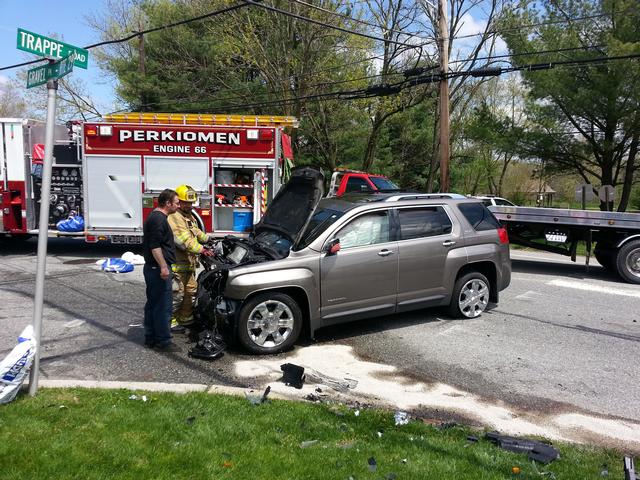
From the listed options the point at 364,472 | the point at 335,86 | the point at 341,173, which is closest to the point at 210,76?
the point at 335,86

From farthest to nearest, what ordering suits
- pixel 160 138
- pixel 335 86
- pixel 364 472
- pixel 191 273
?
pixel 335 86
pixel 160 138
pixel 191 273
pixel 364 472

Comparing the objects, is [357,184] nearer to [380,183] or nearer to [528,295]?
[380,183]

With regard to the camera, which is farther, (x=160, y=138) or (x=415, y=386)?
(x=160, y=138)

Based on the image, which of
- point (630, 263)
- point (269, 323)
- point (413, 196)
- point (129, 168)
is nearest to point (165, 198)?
point (269, 323)

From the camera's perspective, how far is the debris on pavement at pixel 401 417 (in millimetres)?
4054

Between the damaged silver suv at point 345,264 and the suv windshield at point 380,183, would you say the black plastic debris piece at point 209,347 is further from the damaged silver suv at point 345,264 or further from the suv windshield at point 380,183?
the suv windshield at point 380,183

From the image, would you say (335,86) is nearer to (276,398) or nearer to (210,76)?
(210,76)

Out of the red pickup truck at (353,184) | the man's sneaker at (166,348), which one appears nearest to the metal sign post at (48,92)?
the man's sneaker at (166,348)

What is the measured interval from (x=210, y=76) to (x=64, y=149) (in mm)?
14102

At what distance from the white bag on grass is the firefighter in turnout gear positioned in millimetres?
2282

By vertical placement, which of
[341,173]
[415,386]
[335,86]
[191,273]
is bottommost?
[415,386]

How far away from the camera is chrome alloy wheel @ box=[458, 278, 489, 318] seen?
23.5ft

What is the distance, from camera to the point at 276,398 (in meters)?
4.47

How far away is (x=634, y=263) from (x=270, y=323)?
8.27 m
